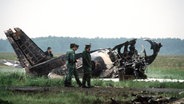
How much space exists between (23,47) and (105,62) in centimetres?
599

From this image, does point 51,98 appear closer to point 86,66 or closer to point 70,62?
point 70,62

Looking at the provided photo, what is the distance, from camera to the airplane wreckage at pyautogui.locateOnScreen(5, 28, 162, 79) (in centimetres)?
2655

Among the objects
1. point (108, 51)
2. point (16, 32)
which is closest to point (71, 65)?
point (108, 51)

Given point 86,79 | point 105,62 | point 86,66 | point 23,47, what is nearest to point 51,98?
point 86,79

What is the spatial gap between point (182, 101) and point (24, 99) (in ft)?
16.4

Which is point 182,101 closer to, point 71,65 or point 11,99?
point 11,99

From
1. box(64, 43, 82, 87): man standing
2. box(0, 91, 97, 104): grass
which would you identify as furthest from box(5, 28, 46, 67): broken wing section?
box(0, 91, 97, 104): grass

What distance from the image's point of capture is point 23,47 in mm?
29281

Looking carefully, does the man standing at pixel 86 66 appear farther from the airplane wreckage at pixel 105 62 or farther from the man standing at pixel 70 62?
the airplane wreckage at pixel 105 62

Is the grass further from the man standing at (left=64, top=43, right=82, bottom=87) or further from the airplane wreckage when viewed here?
the airplane wreckage

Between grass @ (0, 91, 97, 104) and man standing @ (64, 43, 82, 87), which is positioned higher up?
man standing @ (64, 43, 82, 87)

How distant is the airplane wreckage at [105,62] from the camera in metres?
26.5

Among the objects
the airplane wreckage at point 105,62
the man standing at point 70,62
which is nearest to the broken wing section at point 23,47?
the airplane wreckage at point 105,62

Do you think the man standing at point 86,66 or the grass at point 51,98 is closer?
the grass at point 51,98
